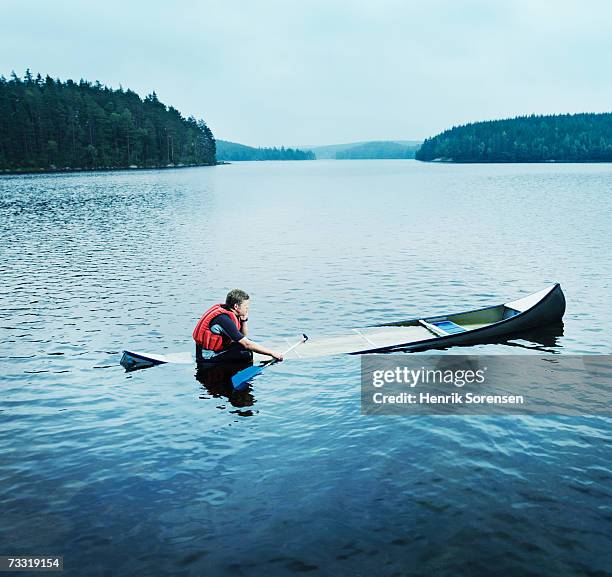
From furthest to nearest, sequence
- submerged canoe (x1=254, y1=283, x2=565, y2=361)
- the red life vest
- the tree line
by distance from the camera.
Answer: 1. the tree line
2. submerged canoe (x1=254, y1=283, x2=565, y2=361)
3. the red life vest

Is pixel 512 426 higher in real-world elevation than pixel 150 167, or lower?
lower

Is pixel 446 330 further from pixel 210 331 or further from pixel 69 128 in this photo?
pixel 69 128

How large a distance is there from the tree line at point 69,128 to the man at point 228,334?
150927 millimetres

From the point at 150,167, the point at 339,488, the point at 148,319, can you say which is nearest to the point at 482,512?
the point at 339,488

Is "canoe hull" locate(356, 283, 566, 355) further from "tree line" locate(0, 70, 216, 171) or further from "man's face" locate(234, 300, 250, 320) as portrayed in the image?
"tree line" locate(0, 70, 216, 171)

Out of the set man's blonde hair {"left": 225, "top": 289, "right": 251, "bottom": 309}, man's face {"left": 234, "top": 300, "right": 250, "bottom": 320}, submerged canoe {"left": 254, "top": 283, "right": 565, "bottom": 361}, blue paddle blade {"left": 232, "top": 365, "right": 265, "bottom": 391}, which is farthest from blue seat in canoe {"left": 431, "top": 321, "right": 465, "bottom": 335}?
man's blonde hair {"left": 225, "top": 289, "right": 251, "bottom": 309}

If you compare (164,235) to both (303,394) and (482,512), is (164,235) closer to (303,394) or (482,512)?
(303,394)

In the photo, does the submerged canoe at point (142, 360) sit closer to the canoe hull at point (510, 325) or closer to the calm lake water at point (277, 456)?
the calm lake water at point (277, 456)

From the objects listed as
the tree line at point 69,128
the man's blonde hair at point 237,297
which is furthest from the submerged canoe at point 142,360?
the tree line at point 69,128

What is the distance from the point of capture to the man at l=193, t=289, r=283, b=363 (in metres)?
14.7

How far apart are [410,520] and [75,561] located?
4.99 meters

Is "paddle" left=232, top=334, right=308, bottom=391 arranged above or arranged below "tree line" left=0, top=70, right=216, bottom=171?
below

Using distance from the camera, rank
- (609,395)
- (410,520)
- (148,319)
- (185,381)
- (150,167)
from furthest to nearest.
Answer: (150,167)
(148,319)
(185,381)
(609,395)
(410,520)

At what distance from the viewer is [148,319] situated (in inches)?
854
